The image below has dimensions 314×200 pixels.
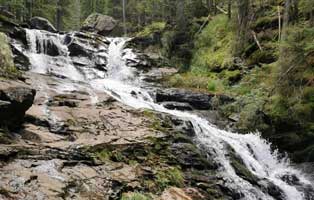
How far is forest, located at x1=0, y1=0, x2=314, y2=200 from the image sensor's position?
8.98 meters

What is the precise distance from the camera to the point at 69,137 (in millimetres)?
10336

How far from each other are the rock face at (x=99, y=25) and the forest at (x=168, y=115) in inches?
462

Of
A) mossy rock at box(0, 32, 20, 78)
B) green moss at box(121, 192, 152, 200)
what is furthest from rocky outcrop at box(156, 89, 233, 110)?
green moss at box(121, 192, 152, 200)

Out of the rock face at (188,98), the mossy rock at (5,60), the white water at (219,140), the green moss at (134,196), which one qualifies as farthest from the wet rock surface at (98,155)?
the rock face at (188,98)

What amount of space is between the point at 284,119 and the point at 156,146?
19.1 ft

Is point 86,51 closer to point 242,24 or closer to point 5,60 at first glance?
point 242,24

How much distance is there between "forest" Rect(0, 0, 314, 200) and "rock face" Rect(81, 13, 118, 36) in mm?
11722

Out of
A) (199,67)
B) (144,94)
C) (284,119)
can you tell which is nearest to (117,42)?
(199,67)

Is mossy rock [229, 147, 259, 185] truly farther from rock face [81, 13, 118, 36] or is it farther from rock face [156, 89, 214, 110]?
rock face [81, 13, 118, 36]

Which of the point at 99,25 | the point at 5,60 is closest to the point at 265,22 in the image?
the point at 5,60

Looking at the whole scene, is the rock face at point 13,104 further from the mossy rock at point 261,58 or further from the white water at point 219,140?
the mossy rock at point 261,58

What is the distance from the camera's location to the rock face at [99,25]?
3797cm

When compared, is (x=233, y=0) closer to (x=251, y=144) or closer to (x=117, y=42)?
(x=117, y=42)

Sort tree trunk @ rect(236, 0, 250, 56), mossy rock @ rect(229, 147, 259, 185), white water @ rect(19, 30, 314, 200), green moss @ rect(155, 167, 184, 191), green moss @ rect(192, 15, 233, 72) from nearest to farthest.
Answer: green moss @ rect(155, 167, 184, 191), mossy rock @ rect(229, 147, 259, 185), white water @ rect(19, 30, 314, 200), tree trunk @ rect(236, 0, 250, 56), green moss @ rect(192, 15, 233, 72)
